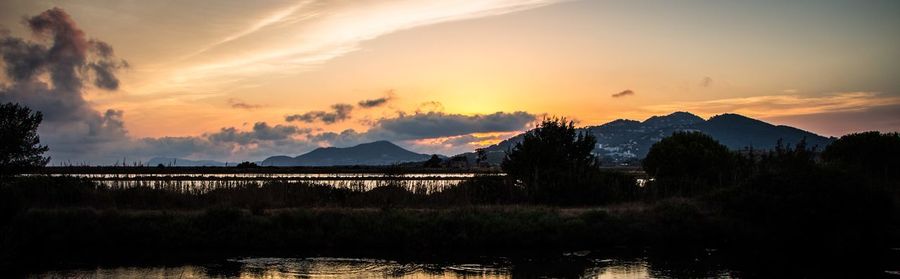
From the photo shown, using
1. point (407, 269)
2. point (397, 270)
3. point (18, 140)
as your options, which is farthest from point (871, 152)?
point (18, 140)

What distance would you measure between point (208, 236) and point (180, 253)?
1325 millimetres

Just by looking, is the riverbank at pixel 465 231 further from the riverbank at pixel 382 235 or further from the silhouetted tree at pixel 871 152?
the silhouetted tree at pixel 871 152

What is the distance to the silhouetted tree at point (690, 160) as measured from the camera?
38.8 m

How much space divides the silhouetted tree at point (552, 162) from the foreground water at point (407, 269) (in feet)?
35.4

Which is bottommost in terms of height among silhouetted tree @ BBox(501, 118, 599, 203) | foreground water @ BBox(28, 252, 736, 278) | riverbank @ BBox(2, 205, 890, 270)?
foreground water @ BBox(28, 252, 736, 278)

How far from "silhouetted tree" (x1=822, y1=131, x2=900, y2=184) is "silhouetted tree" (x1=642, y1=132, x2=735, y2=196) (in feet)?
21.5

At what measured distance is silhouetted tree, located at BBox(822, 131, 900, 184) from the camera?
132 feet

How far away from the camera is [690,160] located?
39562 mm

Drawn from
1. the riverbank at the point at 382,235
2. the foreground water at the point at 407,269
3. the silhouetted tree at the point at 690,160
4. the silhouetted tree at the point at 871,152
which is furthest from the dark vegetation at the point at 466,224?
the silhouetted tree at the point at 871,152

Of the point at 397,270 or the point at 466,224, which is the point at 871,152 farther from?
the point at 397,270

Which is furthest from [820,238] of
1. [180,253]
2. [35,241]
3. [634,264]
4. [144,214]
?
[35,241]

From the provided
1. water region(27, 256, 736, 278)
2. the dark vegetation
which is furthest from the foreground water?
the dark vegetation

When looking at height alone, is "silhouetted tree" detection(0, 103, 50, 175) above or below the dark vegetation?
above

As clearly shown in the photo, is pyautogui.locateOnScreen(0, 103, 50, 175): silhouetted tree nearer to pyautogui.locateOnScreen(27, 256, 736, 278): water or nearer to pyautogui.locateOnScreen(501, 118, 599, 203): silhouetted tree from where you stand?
pyautogui.locateOnScreen(27, 256, 736, 278): water
